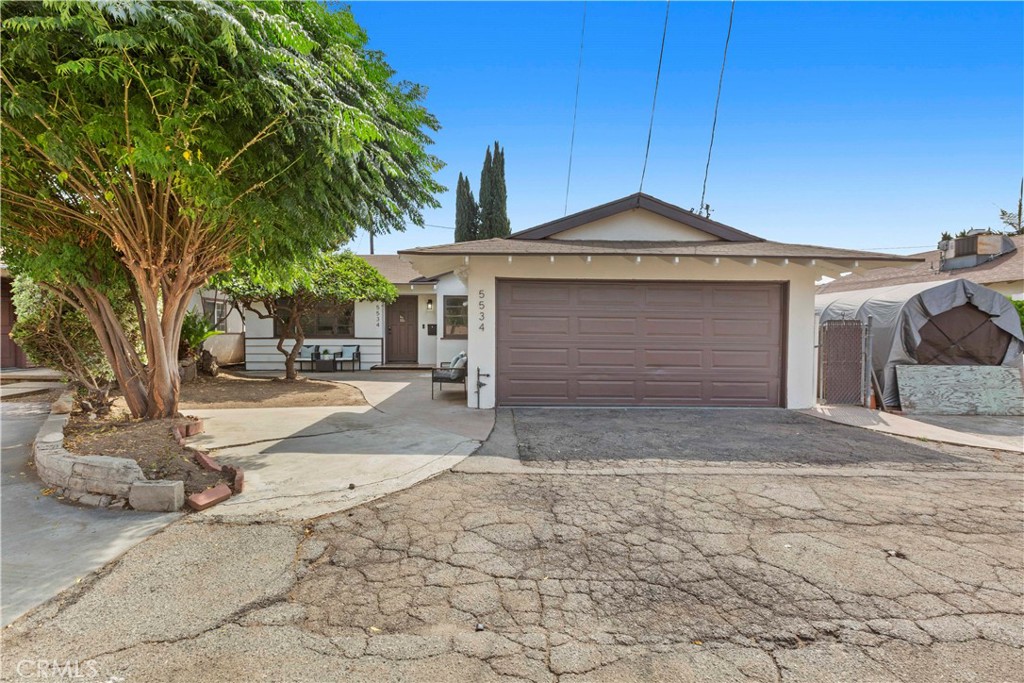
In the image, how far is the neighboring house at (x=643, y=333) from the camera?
8445 mm

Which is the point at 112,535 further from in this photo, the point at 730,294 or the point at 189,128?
the point at 730,294

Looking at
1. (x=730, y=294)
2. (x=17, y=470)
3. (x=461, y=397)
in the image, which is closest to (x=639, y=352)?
(x=730, y=294)

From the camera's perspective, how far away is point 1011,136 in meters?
9.56

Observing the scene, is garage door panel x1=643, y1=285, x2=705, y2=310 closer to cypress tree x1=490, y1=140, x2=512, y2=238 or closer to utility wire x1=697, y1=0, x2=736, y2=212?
utility wire x1=697, y1=0, x2=736, y2=212

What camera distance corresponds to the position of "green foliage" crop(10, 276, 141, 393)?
22.1 feet

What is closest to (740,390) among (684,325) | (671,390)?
(671,390)

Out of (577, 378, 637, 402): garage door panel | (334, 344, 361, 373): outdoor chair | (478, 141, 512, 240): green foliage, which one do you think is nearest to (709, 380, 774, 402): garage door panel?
(577, 378, 637, 402): garage door panel

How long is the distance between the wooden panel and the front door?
1325cm

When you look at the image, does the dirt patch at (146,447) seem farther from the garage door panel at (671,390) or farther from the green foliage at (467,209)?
the green foliage at (467,209)

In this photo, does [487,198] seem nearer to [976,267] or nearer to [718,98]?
[718,98]

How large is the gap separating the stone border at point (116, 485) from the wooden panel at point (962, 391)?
10.7 meters

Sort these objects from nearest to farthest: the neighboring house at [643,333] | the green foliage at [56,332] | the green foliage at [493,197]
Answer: the green foliage at [56,332] < the neighboring house at [643,333] < the green foliage at [493,197]

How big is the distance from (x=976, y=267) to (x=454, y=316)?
15559 mm

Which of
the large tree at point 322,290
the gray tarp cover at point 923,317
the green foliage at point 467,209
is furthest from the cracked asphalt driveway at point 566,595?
the green foliage at point 467,209
